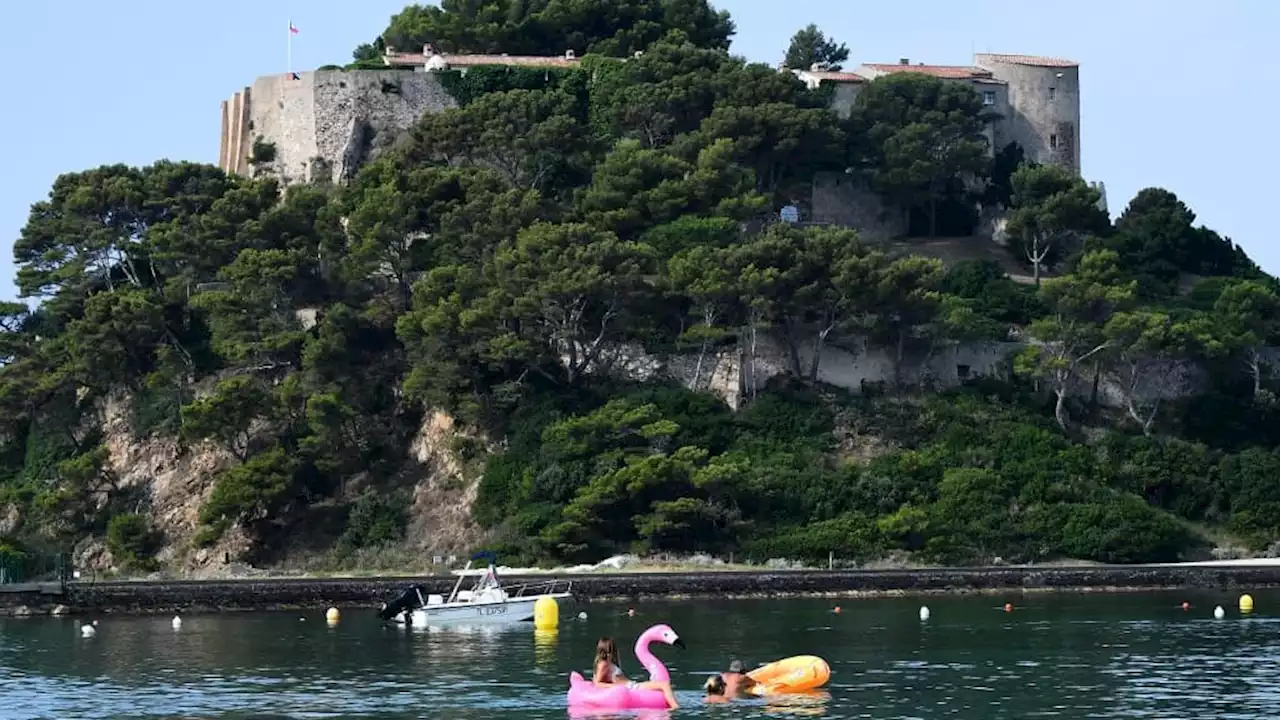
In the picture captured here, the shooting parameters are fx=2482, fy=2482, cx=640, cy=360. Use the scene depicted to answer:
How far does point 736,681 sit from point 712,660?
4480 millimetres

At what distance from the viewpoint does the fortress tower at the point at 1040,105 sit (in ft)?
262

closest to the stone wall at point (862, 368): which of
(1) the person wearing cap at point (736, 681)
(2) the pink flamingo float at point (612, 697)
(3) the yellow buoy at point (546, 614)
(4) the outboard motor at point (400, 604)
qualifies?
(4) the outboard motor at point (400, 604)

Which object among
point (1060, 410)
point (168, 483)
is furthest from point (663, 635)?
point (168, 483)

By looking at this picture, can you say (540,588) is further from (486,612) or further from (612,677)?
(612,677)

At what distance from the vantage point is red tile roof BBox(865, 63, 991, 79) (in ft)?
261

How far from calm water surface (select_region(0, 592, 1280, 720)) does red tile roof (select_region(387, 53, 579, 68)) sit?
26831 millimetres

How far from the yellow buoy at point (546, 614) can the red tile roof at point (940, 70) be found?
109 ft

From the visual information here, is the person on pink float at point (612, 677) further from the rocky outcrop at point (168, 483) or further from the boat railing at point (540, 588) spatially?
the rocky outcrop at point (168, 483)

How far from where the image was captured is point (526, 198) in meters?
69.1

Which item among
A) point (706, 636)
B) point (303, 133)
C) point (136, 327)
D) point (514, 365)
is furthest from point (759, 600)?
point (303, 133)

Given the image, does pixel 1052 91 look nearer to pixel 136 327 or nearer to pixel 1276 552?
pixel 1276 552

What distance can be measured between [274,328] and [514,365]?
302 inches

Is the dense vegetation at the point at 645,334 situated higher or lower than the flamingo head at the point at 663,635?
higher

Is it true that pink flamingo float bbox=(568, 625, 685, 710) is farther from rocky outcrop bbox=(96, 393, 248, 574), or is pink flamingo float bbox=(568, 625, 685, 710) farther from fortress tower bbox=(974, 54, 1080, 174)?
fortress tower bbox=(974, 54, 1080, 174)
